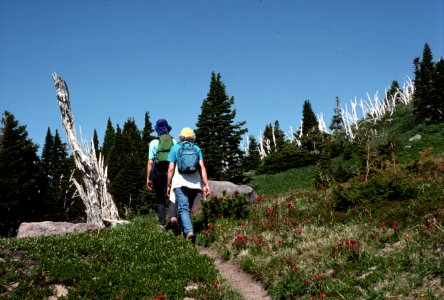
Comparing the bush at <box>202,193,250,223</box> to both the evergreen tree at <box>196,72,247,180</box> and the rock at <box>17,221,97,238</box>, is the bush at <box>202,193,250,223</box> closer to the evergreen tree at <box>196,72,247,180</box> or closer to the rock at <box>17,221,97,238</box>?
the rock at <box>17,221,97,238</box>

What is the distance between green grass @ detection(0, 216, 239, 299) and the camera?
6.40 meters

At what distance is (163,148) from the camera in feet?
35.0

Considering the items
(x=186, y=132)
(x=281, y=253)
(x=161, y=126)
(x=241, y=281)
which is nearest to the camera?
(x=241, y=281)

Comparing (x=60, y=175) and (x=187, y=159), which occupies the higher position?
(x=60, y=175)

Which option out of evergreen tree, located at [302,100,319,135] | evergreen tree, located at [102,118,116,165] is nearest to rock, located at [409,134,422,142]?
evergreen tree, located at [302,100,319,135]

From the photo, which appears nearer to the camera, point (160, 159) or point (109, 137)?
point (160, 159)

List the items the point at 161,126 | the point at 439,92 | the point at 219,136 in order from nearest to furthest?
the point at 161,126 → the point at 219,136 → the point at 439,92

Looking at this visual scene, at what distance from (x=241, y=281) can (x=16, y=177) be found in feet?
119

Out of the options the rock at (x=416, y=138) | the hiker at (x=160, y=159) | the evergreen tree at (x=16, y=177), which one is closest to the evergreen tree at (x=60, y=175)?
the evergreen tree at (x=16, y=177)

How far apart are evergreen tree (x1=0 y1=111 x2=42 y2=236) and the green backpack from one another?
95.9ft

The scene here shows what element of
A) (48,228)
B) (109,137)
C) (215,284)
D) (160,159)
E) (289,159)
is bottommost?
(215,284)

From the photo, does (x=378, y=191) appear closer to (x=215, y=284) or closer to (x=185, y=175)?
(x=185, y=175)

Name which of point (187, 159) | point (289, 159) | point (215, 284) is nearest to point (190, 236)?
point (187, 159)

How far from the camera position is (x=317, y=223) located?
31.3 feet
